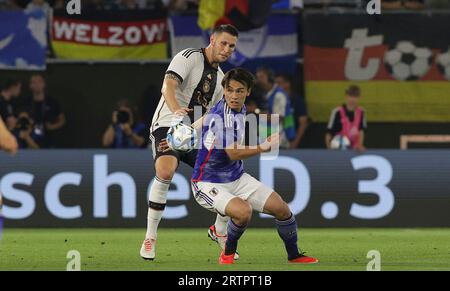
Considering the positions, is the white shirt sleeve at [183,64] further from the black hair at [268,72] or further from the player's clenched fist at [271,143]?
the black hair at [268,72]

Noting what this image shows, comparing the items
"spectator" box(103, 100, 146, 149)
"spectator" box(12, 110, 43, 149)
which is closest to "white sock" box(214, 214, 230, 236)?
"spectator" box(103, 100, 146, 149)

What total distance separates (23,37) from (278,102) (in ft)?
12.3

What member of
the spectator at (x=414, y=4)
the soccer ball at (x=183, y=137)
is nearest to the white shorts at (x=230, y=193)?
the soccer ball at (x=183, y=137)

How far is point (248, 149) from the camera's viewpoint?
448 inches

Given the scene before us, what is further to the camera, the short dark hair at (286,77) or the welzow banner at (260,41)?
the welzow banner at (260,41)

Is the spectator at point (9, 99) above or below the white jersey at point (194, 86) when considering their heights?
below

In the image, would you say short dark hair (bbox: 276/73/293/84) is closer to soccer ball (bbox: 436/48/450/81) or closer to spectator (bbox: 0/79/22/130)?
soccer ball (bbox: 436/48/450/81)

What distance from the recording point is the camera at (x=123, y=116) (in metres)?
18.4

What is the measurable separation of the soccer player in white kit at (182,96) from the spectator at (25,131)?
5767mm

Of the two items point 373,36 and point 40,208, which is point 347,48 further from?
point 40,208

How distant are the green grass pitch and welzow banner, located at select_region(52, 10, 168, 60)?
11.5 feet

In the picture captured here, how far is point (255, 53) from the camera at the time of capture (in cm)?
1909

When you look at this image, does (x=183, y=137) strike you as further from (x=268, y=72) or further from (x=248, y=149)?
(x=268, y=72)

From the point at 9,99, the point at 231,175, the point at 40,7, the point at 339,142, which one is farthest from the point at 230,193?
the point at 40,7
